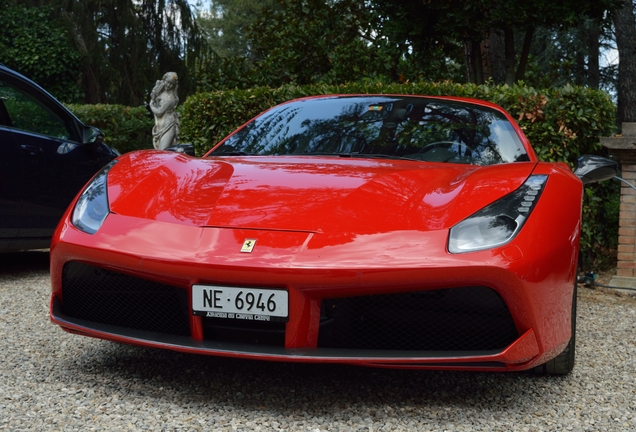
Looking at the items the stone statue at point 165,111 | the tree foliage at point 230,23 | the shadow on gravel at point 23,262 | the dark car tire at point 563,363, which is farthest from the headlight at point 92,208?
the tree foliage at point 230,23

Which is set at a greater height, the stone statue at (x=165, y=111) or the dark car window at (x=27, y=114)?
the dark car window at (x=27, y=114)

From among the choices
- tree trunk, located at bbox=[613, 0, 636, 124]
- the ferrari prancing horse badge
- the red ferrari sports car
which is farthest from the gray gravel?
tree trunk, located at bbox=[613, 0, 636, 124]

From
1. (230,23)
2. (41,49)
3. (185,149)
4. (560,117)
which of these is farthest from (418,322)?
(230,23)

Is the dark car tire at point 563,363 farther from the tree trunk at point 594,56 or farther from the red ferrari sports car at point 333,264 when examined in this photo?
the tree trunk at point 594,56

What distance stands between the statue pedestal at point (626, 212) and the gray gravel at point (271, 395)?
2408mm

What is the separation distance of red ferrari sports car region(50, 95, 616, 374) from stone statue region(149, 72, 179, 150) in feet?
26.7

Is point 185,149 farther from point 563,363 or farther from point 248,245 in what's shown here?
point 563,363

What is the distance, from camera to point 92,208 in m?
2.94

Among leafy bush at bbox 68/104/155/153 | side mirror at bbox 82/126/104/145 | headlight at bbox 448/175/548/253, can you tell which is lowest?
leafy bush at bbox 68/104/155/153

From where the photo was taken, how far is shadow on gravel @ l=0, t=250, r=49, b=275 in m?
5.90

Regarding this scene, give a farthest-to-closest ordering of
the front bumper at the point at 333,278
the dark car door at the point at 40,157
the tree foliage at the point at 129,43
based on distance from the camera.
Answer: the tree foliage at the point at 129,43, the dark car door at the point at 40,157, the front bumper at the point at 333,278

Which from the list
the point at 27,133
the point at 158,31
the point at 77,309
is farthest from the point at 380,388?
the point at 158,31

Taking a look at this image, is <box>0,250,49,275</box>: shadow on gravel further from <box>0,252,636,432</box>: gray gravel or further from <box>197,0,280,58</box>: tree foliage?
<box>197,0,280,58</box>: tree foliage

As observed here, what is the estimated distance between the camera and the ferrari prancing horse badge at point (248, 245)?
8.25ft
